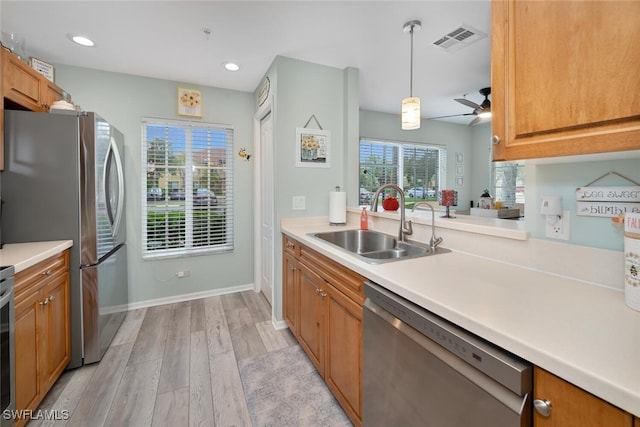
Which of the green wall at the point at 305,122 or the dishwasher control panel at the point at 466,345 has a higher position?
the green wall at the point at 305,122

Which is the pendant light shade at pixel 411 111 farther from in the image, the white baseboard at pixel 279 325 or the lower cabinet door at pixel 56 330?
the lower cabinet door at pixel 56 330

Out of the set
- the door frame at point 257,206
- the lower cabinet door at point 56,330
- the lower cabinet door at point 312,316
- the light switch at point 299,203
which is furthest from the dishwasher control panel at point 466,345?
the door frame at point 257,206

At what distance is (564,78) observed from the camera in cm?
78

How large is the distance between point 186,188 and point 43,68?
148cm

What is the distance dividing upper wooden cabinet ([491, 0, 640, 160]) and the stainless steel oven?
2157 millimetres

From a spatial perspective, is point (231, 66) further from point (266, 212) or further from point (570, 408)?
point (570, 408)

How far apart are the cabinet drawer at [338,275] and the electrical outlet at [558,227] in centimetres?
79

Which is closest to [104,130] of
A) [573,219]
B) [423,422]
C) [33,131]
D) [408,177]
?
[33,131]

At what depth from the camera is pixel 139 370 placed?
1.91 meters

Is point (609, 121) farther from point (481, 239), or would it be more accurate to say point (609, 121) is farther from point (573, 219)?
point (481, 239)

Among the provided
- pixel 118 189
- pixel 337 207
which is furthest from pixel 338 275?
pixel 118 189

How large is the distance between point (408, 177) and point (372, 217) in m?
3.06

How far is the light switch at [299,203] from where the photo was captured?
8.43 ft

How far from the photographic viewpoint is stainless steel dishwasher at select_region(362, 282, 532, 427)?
673mm
